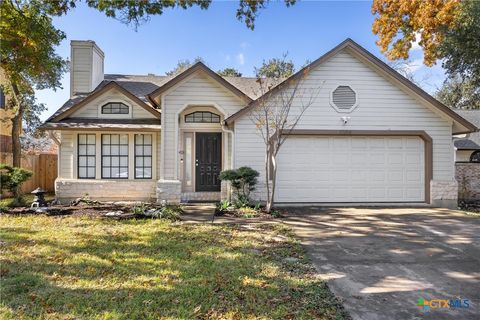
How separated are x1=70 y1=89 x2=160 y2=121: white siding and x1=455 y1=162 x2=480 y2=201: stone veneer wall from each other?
42.7 feet

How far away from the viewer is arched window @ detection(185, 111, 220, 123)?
11430 mm

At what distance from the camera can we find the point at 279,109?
10391mm

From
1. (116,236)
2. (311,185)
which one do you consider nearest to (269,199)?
(311,185)

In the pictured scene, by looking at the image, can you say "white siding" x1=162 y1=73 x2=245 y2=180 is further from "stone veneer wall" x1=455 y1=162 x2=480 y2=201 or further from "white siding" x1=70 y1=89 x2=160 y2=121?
"stone veneer wall" x1=455 y1=162 x2=480 y2=201

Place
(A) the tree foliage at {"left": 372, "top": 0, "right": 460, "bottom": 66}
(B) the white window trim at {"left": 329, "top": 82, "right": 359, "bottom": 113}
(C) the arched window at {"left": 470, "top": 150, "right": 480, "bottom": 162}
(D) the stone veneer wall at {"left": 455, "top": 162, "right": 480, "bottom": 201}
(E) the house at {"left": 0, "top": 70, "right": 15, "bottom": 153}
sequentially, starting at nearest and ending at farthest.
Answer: (B) the white window trim at {"left": 329, "top": 82, "right": 359, "bottom": 113} → (D) the stone veneer wall at {"left": 455, "top": 162, "right": 480, "bottom": 201} → (A) the tree foliage at {"left": 372, "top": 0, "right": 460, "bottom": 66} → (E) the house at {"left": 0, "top": 70, "right": 15, "bottom": 153} → (C) the arched window at {"left": 470, "top": 150, "right": 480, "bottom": 162}

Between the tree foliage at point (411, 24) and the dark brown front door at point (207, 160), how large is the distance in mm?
13588

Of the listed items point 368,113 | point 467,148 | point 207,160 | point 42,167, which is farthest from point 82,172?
point 467,148

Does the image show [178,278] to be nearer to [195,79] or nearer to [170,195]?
[170,195]

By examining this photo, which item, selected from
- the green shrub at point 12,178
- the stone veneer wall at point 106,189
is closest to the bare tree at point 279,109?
the stone veneer wall at point 106,189

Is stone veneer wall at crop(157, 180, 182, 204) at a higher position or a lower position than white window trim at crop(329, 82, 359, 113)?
lower

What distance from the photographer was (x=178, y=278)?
438 cm

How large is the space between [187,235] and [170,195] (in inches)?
155

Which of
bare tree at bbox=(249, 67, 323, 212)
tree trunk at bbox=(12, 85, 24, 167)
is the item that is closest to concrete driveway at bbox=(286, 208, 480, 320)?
bare tree at bbox=(249, 67, 323, 212)

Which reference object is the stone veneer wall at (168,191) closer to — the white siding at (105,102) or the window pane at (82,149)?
the white siding at (105,102)
